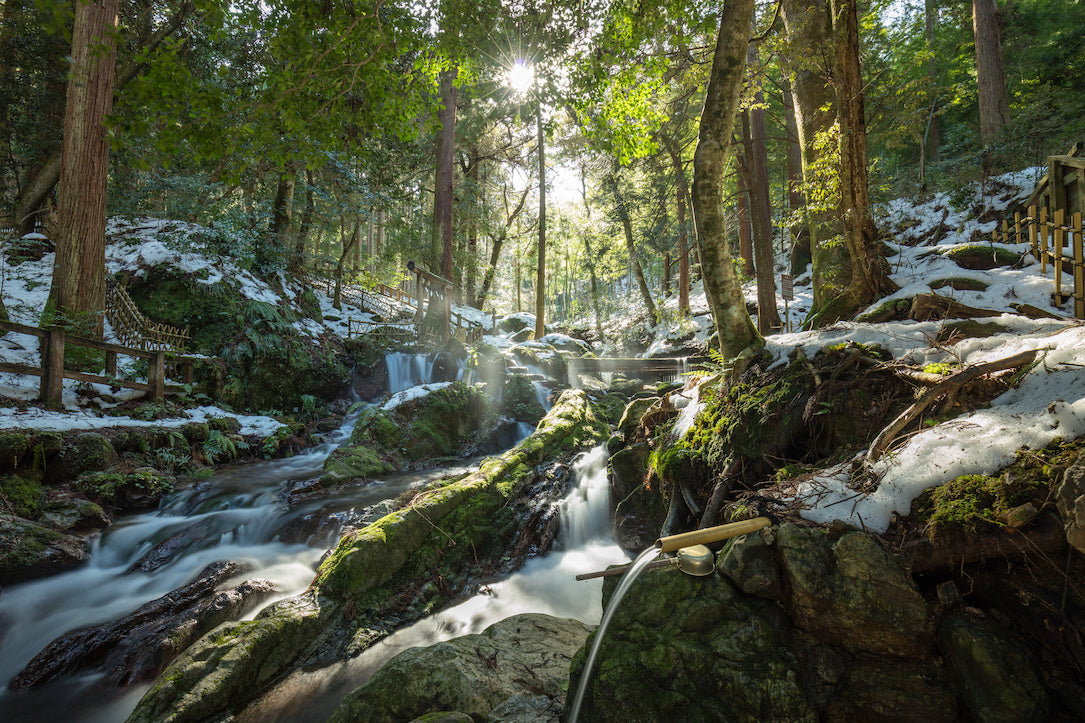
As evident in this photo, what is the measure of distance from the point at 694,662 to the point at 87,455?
9626 millimetres

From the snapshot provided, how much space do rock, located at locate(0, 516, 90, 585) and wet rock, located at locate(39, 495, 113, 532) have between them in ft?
0.98

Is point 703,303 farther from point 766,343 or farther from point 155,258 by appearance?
point 155,258

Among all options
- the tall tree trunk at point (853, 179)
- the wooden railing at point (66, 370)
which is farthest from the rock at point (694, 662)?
the wooden railing at point (66, 370)

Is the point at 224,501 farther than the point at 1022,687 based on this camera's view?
Yes

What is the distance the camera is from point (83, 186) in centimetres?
966

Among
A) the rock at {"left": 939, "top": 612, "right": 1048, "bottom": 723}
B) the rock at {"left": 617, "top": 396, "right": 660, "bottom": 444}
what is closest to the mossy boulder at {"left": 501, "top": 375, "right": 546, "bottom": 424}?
the rock at {"left": 617, "top": 396, "right": 660, "bottom": 444}

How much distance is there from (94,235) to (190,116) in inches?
383

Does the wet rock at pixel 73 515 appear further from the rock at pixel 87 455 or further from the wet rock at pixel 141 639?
the wet rock at pixel 141 639

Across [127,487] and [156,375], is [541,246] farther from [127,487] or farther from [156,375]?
[127,487]

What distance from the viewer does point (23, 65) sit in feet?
46.1

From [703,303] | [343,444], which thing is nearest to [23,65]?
[343,444]

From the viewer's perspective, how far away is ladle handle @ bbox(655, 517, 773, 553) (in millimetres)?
2592

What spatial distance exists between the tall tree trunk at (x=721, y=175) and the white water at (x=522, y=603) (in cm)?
304

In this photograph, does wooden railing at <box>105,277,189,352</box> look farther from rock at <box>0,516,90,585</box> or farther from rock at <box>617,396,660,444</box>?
rock at <box>617,396,660,444</box>
